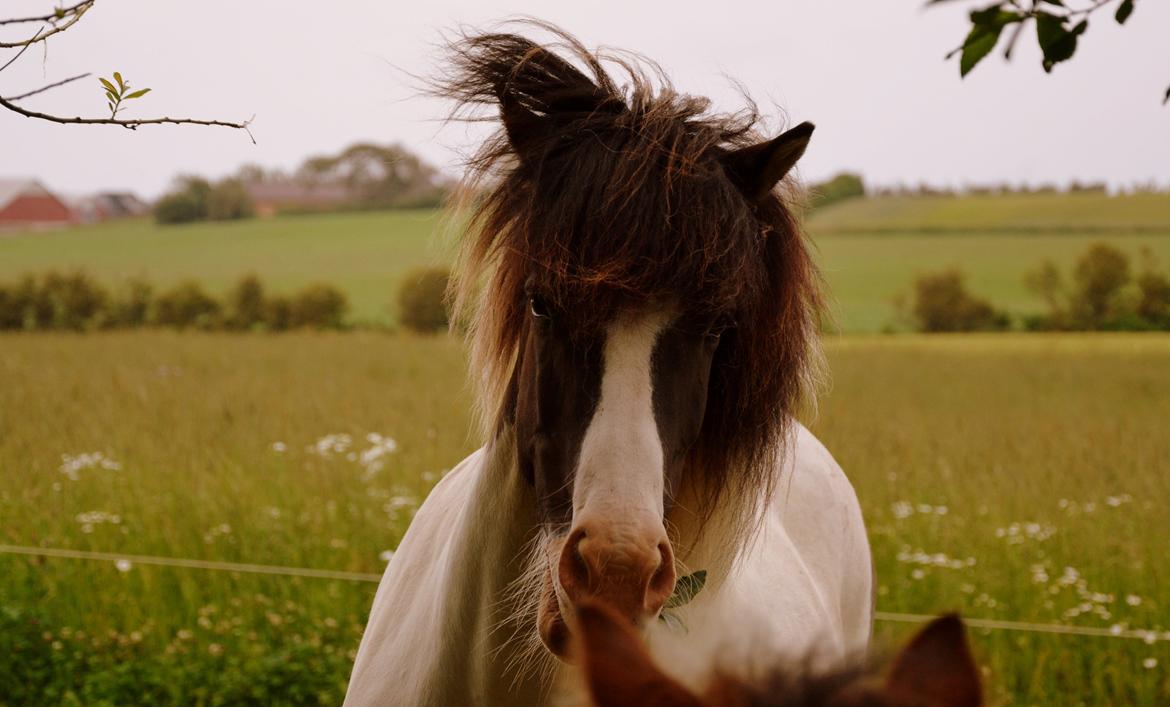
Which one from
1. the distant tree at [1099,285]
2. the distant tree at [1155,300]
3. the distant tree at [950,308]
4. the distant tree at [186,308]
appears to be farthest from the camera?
the distant tree at [950,308]

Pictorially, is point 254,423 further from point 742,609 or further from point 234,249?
point 234,249

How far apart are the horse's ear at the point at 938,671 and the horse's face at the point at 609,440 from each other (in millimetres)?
703

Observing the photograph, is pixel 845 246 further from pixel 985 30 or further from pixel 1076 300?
pixel 985 30

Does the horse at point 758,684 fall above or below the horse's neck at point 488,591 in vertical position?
above

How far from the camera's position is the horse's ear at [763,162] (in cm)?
190

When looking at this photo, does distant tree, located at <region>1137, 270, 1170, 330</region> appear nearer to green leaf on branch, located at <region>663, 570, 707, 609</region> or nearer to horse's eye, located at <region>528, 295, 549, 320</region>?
green leaf on branch, located at <region>663, 570, 707, 609</region>

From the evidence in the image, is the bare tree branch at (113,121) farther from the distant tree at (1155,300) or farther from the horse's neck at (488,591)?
the distant tree at (1155,300)

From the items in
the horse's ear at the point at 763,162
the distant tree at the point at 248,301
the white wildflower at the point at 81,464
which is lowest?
the distant tree at the point at 248,301

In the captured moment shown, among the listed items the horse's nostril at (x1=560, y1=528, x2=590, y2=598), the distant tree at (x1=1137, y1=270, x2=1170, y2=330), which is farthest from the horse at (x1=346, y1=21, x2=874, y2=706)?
the distant tree at (x1=1137, y1=270, x2=1170, y2=330)

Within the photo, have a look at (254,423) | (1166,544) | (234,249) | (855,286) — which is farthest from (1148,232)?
(234,249)

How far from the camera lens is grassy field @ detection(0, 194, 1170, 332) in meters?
19.9

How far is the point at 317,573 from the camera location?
14.8 feet

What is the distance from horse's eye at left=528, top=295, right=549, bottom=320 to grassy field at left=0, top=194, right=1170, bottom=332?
50.9 ft

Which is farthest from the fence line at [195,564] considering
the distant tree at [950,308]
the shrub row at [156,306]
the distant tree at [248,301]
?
the distant tree at [950,308]
